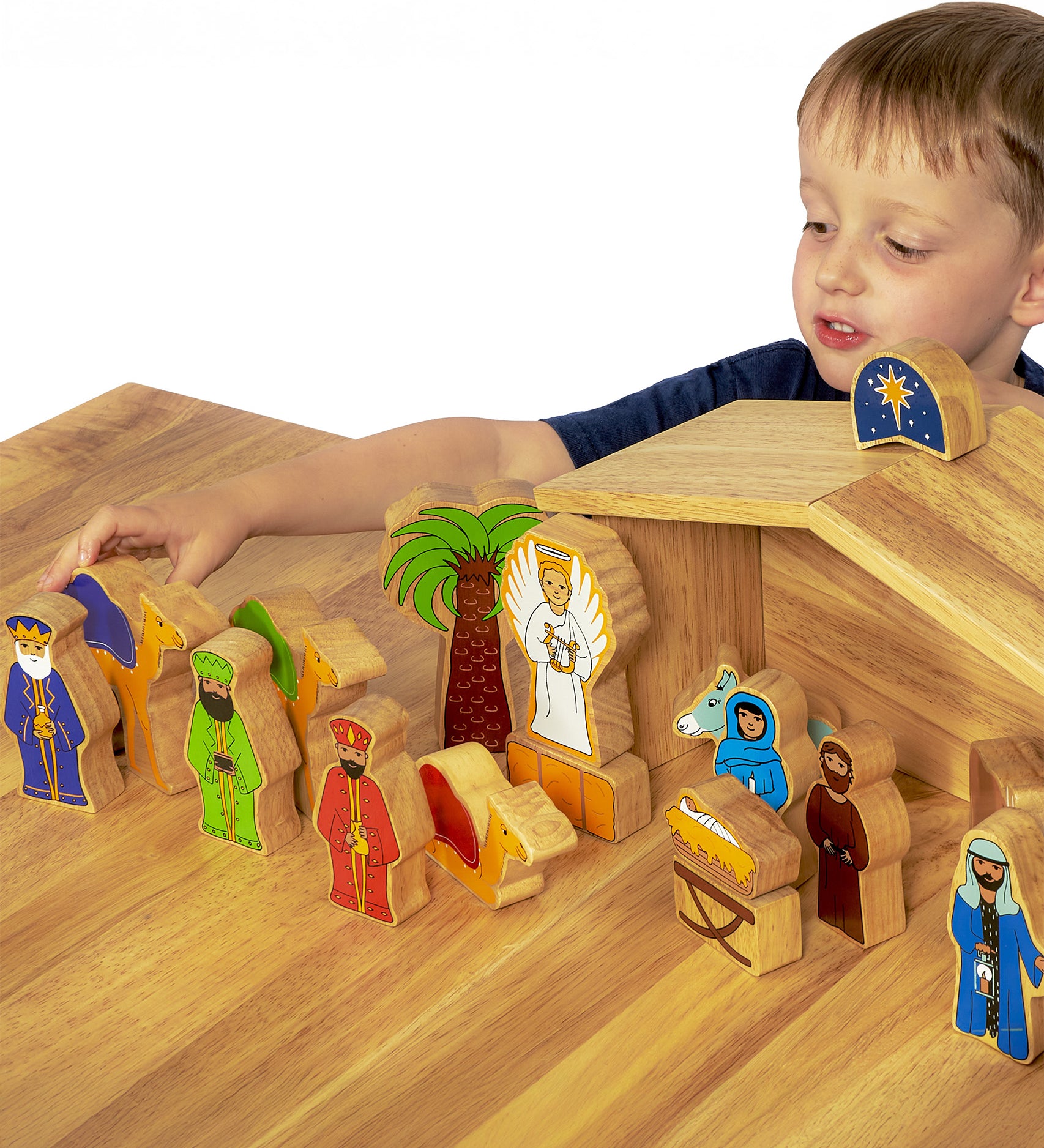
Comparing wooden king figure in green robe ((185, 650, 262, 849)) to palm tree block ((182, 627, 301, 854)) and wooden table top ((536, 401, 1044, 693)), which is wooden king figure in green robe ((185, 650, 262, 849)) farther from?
wooden table top ((536, 401, 1044, 693))

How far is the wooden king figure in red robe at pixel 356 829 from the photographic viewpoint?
872mm

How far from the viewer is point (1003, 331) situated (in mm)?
1223

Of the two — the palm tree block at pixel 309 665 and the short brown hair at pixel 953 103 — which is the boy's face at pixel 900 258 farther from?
the palm tree block at pixel 309 665

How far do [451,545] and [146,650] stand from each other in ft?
0.76

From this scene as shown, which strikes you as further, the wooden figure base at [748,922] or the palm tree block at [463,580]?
the palm tree block at [463,580]

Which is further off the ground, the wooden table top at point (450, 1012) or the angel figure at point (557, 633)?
the angel figure at point (557, 633)

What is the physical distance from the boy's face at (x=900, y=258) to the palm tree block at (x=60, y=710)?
64 centimetres

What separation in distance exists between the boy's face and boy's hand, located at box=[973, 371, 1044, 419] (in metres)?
0.09

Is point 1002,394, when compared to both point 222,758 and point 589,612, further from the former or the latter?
point 222,758

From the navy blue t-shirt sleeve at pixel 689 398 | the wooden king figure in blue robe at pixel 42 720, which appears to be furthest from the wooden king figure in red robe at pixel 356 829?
the navy blue t-shirt sleeve at pixel 689 398

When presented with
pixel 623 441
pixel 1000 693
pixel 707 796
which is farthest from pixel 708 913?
pixel 623 441

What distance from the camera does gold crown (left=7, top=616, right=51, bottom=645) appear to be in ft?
3.30

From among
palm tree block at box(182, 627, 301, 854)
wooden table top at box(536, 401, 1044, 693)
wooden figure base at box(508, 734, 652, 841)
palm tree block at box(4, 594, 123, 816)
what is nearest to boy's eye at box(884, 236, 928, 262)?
wooden table top at box(536, 401, 1044, 693)

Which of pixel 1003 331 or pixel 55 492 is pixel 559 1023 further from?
pixel 55 492
